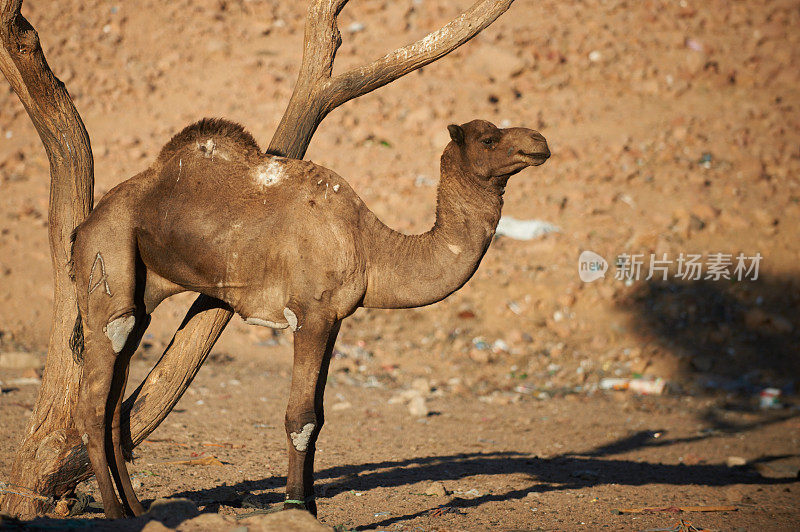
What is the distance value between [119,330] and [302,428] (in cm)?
120

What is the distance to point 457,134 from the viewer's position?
4.55 meters

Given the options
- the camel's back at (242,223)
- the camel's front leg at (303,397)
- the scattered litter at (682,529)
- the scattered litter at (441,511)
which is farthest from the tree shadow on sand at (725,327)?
the camel's back at (242,223)

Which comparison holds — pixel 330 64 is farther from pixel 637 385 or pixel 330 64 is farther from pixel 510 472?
pixel 637 385

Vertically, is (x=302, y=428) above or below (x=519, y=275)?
below

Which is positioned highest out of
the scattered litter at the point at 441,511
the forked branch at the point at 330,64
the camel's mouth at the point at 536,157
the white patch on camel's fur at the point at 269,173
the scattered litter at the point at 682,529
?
the forked branch at the point at 330,64

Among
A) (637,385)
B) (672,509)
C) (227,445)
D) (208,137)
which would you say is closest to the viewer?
(208,137)

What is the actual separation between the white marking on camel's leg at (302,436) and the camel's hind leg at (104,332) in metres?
1.13

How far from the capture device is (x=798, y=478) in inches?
300

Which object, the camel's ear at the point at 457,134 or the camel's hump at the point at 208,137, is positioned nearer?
the camel's ear at the point at 457,134

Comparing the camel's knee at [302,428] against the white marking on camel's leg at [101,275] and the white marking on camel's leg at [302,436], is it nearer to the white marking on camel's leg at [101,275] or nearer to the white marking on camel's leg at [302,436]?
the white marking on camel's leg at [302,436]

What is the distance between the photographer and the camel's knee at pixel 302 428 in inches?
172

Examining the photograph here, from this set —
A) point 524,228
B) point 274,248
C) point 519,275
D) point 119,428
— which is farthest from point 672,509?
point 524,228

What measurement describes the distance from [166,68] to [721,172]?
10.4 meters

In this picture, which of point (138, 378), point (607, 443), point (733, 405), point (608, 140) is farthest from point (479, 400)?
point (608, 140)
